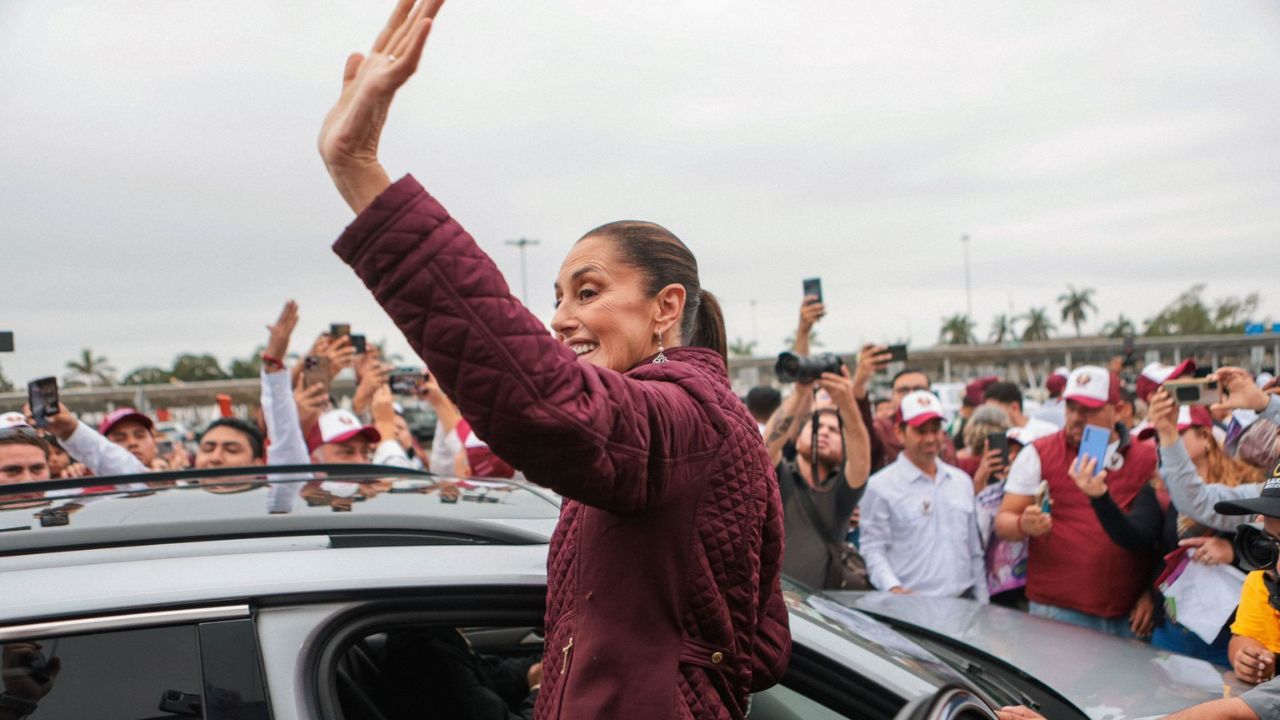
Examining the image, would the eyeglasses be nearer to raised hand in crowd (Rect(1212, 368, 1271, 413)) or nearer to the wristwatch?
the wristwatch

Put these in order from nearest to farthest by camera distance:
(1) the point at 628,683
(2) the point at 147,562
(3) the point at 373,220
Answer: (3) the point at 373,220 → (1) the point at 628,683 → (2) the point at 147,562

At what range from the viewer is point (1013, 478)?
4.29 metres

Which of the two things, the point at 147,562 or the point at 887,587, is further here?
the point at 887,587

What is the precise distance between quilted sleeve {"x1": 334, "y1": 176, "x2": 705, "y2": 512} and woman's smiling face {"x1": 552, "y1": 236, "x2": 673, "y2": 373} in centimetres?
30

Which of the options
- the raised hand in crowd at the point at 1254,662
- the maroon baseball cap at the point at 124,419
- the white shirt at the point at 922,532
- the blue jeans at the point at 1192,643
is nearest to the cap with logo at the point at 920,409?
the white shirt at the point at 922,532

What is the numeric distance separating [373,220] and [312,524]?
976mm

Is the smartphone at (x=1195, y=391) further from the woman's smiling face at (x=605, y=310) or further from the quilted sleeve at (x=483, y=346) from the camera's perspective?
the quilted sleeve at (x=483, y=346)

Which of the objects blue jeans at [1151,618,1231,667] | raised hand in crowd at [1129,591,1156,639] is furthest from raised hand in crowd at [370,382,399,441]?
blue jeans at [1151,618,1231,667]

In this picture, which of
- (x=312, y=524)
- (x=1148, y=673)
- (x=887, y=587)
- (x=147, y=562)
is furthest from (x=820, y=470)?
(x=147, y=562)

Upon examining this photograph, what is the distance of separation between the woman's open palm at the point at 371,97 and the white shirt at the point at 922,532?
12.4ft

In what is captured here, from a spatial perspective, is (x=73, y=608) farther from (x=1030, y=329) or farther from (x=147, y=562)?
(x=1030, y=329)

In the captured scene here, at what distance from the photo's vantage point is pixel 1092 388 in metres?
4.32

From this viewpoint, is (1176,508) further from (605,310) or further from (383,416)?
(383,416)

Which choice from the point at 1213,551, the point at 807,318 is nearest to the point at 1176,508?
the point at 1213,551
